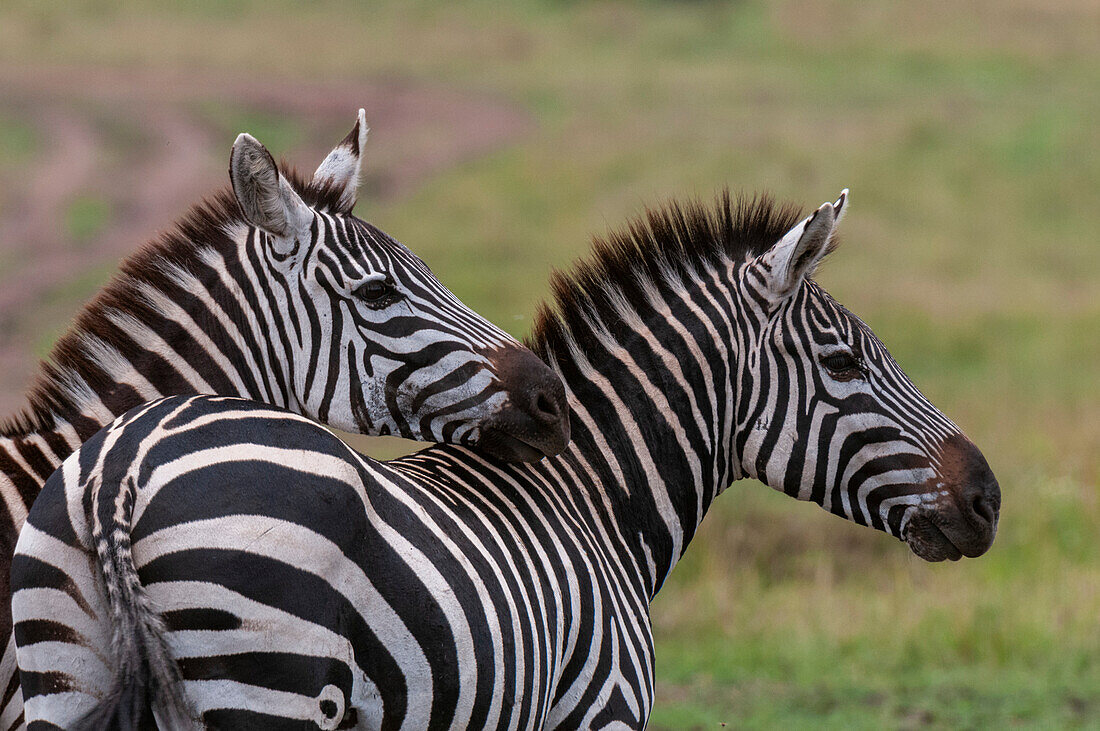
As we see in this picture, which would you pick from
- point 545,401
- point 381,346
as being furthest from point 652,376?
point 381,346

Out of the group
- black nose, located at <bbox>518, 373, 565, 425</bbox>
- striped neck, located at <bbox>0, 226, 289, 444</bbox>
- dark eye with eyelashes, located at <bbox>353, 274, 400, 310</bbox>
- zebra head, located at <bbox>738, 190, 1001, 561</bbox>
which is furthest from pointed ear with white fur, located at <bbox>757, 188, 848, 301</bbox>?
striped neck, located at <bbox>0, 226, 289, 444</bbox>

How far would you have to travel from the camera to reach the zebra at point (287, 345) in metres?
3.82

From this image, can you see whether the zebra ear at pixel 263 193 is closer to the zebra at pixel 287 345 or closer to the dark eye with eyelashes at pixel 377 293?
the zebra at pixel 287 345

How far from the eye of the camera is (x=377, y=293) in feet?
12.9

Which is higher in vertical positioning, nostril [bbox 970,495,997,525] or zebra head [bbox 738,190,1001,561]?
zebra head [bbox 738,190,1001,561]

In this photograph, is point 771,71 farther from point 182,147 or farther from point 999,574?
point 999,574

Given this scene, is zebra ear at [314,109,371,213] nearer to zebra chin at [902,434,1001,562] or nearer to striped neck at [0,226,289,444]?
striped neck at [0,226,289,444]

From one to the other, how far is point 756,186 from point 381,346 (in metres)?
18.7

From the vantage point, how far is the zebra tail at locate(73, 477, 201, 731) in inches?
110

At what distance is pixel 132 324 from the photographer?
13.5ft

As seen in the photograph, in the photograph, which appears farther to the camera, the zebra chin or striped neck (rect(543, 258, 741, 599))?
striped neck (rect(543, 258, 741, 599))

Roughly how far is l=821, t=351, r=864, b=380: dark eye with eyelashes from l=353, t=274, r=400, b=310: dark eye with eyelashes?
5.31 ft

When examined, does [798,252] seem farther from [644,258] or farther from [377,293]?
[377,293]

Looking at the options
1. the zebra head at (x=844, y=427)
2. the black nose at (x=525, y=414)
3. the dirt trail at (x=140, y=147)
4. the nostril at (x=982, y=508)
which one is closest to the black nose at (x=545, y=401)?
the black nose at (x=525, y=414)
